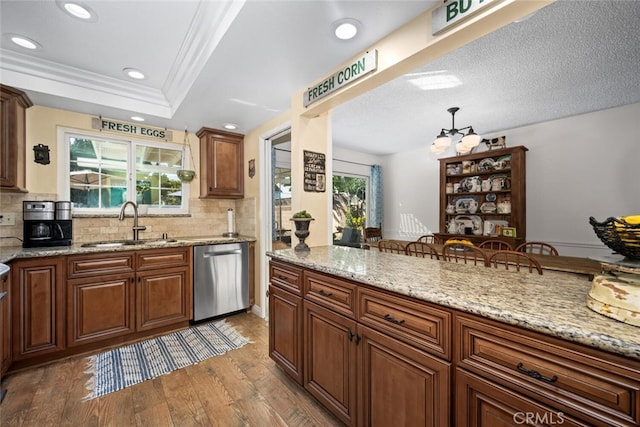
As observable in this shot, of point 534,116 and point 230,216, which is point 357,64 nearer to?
point 230,216

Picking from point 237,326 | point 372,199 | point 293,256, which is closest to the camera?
point 293,256

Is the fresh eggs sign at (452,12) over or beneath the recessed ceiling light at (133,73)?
beneath

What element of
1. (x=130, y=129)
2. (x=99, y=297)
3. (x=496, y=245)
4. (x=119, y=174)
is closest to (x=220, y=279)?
(x=99, y=297)

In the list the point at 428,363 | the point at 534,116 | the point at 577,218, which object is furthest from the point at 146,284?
the point at 577,218

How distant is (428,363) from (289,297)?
3.45 feet

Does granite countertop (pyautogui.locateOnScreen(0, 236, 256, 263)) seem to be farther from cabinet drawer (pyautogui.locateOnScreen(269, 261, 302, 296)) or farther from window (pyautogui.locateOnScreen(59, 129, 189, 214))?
cabinet drawer (pyautogui.locateOnScreen(269, 261, 302, 296))

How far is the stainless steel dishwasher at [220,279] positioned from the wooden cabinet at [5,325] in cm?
133

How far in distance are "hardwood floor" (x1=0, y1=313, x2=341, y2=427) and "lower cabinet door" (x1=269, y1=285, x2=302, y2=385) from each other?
0.58ft

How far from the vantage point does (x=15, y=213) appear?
99.3 inches

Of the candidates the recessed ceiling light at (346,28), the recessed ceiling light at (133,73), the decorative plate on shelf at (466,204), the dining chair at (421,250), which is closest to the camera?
the recessed ceiling light at (346,28)

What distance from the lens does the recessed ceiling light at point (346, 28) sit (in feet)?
5.08

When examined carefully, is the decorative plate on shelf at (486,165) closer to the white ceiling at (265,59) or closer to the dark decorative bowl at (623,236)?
the white ceiling at (265,59)

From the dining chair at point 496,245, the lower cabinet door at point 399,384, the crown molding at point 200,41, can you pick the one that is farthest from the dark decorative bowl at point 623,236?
the dining chair at point 496,245

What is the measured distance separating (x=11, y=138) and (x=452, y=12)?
3.55m
